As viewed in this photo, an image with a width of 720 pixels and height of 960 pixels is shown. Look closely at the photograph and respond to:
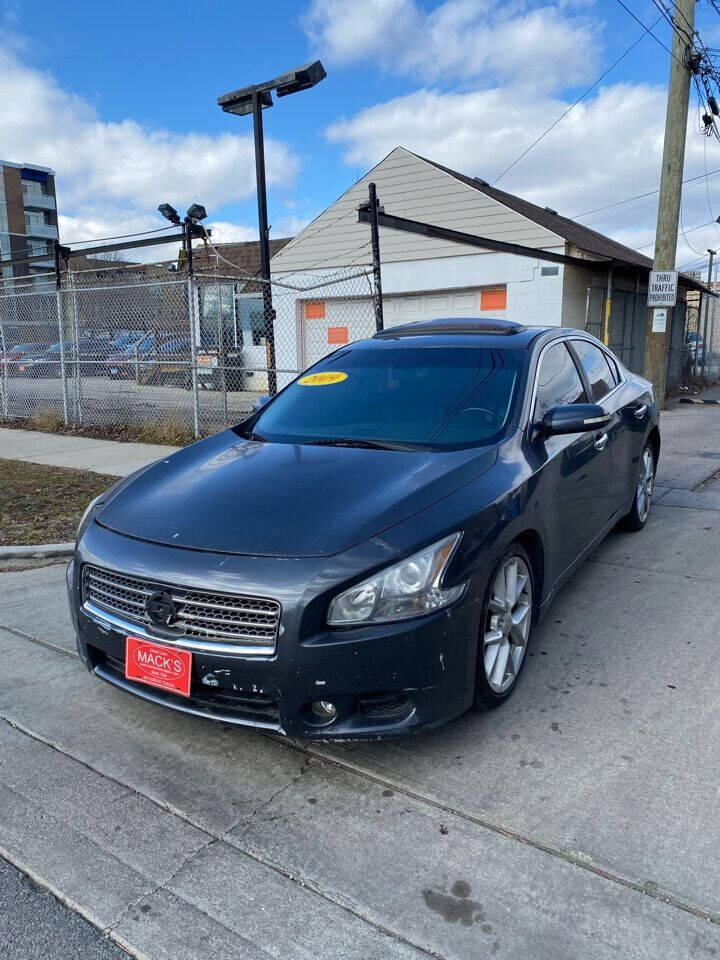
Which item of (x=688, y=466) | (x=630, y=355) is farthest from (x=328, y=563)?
(x=630, y=355)

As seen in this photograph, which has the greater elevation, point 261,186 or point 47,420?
point 261,186

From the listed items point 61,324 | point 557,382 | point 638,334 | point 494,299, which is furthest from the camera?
point 638,334

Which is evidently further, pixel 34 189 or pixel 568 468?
pixel 34 189

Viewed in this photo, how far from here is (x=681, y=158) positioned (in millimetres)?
11758

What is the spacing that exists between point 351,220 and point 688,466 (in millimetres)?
10760

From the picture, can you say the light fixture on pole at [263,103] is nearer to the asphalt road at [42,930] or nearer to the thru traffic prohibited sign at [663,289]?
the thru traffic prohibited sign at [663,289]

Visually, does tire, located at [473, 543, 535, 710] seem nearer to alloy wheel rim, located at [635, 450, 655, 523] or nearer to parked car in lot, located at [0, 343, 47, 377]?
alloy wheel rim, located at [635, 450, 655, 523]

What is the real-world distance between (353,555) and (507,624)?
35.9 inches

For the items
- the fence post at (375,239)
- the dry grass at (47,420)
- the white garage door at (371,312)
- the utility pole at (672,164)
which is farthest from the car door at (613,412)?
the white garage door at (371,312)

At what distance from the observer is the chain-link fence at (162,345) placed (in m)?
10.4

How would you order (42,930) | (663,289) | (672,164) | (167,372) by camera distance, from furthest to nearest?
(167,372) → (672,164) → (663,289) → (42,930)

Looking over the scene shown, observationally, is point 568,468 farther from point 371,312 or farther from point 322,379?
point 371,312

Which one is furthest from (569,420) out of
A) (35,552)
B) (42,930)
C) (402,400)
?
(35,552)

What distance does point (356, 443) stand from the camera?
3428 millimetres
